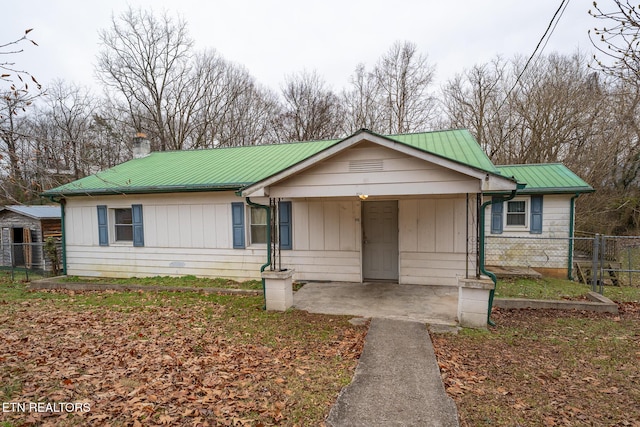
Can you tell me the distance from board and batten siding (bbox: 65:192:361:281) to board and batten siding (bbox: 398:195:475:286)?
126 cm

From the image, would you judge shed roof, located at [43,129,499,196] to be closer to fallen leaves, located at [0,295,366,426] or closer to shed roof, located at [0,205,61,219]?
fallen leaves, located at [0,295,366,426]

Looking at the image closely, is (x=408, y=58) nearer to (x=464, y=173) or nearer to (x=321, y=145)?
(x=321, y=145)

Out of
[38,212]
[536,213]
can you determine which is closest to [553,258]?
[536,213]

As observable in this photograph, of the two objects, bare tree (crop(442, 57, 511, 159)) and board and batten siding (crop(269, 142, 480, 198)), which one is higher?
bare tree (crop(442, 57, 511, 159))

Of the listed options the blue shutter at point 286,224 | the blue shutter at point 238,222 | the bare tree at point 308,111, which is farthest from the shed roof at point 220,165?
the bare tree at point 308,111

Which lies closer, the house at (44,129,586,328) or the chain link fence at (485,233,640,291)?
the house at (44,129,586,328)

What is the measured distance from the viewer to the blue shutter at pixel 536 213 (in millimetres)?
9734

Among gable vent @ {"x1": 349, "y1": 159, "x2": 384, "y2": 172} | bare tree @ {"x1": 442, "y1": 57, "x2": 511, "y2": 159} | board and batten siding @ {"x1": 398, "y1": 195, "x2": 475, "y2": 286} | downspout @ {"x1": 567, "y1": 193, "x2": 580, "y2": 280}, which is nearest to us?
gable vent @ {"x1": 349, "y1": 159, "x2": 384, "y2": 172}

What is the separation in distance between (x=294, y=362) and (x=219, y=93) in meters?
21.8

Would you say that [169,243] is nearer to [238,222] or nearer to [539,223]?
[238,222]

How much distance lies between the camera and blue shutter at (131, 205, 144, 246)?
30.2 ft

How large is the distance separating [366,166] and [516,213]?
749 centimetres

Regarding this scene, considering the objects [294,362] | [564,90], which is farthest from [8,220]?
[564,90]

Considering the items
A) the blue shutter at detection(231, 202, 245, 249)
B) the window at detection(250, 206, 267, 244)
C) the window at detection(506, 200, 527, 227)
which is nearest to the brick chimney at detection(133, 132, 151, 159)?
the blue shutter at detection(231, 202, 245, 249)
